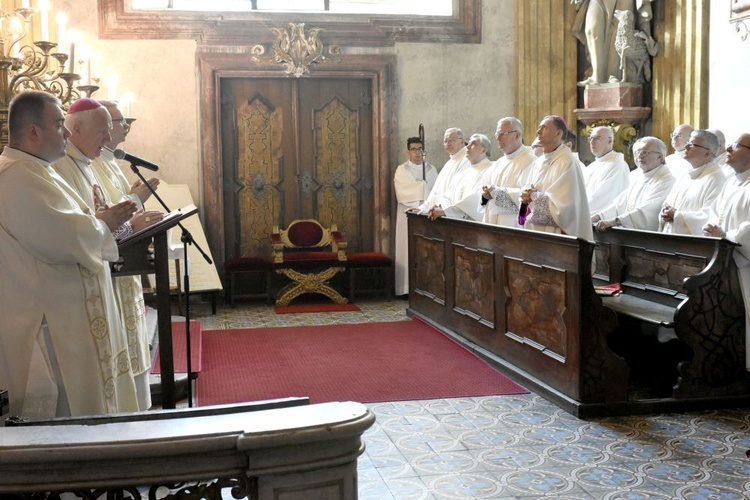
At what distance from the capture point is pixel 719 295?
526 centimetres

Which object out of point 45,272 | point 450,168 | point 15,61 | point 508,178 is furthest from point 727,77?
point 45,272

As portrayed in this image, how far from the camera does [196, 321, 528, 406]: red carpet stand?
19.1 ft

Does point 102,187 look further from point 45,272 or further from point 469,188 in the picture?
point 469,188

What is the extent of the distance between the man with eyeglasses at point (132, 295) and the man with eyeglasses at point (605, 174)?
535cm

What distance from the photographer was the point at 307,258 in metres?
9.77

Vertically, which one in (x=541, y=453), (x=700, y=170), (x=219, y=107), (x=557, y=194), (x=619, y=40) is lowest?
(x=541, y=453)

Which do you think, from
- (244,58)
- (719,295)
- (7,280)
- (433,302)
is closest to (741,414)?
(719,295)

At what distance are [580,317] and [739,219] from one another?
1501 mm

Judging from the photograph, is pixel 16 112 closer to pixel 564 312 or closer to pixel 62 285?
pixel 62 285

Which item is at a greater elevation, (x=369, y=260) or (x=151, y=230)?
(x=151, y=230)

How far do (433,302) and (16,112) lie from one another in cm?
550

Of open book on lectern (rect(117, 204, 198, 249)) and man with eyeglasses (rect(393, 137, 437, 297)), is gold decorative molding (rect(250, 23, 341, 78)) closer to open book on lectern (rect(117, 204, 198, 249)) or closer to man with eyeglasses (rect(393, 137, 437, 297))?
man with eyeglasses (rect(393, 137, 437, 297))

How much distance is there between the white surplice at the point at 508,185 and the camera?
292 inches

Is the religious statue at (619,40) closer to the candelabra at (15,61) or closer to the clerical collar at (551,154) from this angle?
the clerical collar at (551,154)
